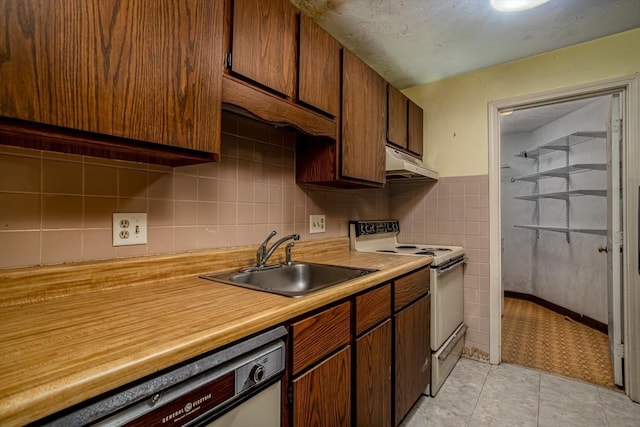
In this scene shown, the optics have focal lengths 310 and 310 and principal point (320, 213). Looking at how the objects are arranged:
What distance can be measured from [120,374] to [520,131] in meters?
4.88

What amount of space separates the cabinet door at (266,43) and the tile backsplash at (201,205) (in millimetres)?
312

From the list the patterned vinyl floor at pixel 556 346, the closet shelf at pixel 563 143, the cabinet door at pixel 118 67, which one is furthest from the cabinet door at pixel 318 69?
the closet shelf at pixel 563 143

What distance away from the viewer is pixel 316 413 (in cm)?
98

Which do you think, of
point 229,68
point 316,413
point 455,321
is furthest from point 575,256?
point 229,68

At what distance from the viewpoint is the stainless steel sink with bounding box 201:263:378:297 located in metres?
1.36

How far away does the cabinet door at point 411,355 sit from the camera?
1.53 meters

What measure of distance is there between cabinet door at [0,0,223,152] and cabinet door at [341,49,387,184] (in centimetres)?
84

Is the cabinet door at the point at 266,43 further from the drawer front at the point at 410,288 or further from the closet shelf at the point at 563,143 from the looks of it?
the closet shelf at the point at 563,143

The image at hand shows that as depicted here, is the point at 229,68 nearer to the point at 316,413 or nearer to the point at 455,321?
the point at 316,413

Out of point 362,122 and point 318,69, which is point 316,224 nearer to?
point 362,122

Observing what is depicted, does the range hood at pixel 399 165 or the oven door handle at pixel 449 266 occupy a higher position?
the range hood at pixel 399 165

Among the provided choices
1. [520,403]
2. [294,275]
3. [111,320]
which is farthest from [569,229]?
[111,320]

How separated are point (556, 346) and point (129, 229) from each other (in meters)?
3.23

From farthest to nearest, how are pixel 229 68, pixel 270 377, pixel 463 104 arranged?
pixel 463 104, pixel 229 68, pixel 270 377
